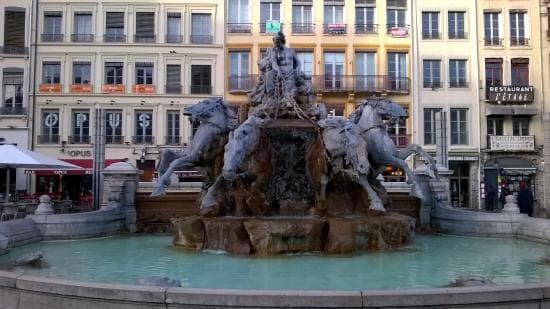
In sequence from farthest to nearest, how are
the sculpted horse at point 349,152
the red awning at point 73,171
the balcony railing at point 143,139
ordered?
the balcony railing at point 143,139 < the red awning at point 73,171 < the sculpted horse at point 349,152

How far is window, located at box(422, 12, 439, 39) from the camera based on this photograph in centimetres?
4156

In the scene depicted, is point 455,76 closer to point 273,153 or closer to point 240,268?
point 273,153

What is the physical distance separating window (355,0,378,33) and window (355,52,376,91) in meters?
1.68

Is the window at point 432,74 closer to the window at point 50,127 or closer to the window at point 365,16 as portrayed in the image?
the window at point 365,16

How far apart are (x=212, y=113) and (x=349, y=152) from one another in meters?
3.18

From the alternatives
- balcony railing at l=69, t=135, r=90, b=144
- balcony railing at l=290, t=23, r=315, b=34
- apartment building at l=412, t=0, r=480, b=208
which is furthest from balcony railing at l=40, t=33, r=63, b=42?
apartment building at l=412, t=0, r=480, b=208

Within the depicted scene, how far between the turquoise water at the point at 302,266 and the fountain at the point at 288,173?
0.41 meters

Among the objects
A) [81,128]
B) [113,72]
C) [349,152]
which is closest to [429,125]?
[113,72]

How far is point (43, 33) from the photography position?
4062 centimetres

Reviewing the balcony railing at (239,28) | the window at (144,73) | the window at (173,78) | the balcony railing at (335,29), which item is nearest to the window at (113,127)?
the window at (144,73)

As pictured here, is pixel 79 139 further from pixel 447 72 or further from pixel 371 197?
pixel 371 197

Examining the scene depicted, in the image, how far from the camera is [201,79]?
4112 centimetres

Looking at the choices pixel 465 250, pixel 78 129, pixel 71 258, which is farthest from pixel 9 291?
pixel 78 129

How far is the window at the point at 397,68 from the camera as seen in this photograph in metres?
41.2
